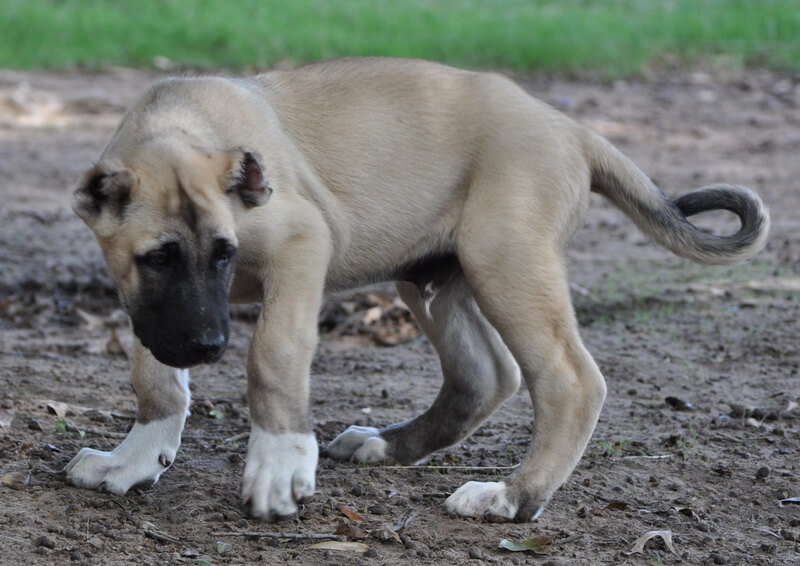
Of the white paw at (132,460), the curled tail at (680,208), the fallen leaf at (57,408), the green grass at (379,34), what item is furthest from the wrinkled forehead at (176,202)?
the green grass at (379,34)

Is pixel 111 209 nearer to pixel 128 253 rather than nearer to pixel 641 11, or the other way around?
pixel 128 253

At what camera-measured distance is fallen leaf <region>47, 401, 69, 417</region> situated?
16.9 ft

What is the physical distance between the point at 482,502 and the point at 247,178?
4.65ft

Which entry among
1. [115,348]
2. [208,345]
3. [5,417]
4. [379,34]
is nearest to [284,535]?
[208,345]

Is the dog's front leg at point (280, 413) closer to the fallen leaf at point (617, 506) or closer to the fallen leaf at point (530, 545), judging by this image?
the fallen leaf at point (530, 545)

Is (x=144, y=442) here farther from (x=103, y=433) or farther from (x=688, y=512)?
(x=688, y=512)

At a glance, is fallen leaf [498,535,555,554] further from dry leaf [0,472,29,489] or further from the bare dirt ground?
dry leaf [0,472,29,489]

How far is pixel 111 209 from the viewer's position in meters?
4.02

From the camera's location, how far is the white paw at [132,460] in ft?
14.1

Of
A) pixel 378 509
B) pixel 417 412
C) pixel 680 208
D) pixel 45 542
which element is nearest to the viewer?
pixel 45 542

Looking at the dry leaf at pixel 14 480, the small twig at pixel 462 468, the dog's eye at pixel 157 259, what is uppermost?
the dog's eye at pixel 157 259

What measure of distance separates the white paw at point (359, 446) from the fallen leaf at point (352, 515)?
0.67 m

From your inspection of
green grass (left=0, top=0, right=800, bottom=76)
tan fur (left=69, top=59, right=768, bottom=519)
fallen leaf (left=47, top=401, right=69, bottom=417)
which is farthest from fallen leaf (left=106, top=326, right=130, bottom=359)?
green grass (left=0, top=0, right=800, bottom=76)

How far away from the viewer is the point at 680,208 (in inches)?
195
